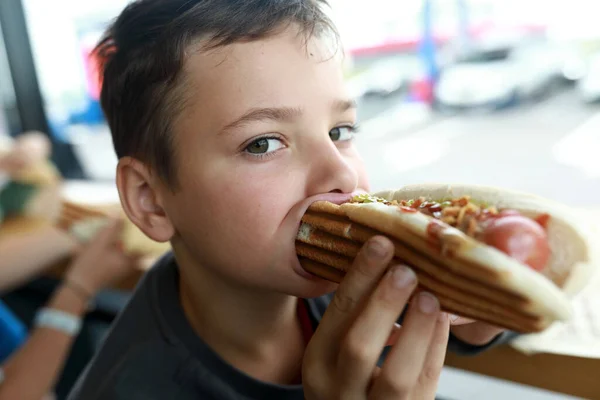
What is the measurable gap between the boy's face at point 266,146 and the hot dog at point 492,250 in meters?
0.13

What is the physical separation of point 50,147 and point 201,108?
269 centimetres

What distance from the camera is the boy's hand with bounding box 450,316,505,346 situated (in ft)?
3.07

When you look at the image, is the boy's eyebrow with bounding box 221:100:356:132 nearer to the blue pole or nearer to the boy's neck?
the boy's neck

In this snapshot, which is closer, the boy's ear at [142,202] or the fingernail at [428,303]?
the fingernail at [428,303]

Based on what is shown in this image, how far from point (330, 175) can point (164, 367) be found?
0.45m

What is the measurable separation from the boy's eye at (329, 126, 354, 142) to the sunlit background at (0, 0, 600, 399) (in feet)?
1.51

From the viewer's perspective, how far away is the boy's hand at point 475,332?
936 mm

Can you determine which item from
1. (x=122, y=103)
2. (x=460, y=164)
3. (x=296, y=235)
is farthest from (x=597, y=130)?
(x=122, y=103)

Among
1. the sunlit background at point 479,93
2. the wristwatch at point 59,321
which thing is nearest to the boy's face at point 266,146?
the sunlit background at point 479,93

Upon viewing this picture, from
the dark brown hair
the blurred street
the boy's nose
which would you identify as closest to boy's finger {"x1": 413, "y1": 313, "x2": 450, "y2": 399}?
the boy's nose

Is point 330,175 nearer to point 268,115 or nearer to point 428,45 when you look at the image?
point 268,115

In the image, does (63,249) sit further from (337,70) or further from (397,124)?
(337,70)

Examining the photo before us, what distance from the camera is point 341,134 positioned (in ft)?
2.91

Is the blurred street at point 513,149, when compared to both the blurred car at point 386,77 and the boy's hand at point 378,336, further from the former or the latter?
the boy's hand at point 378,336
